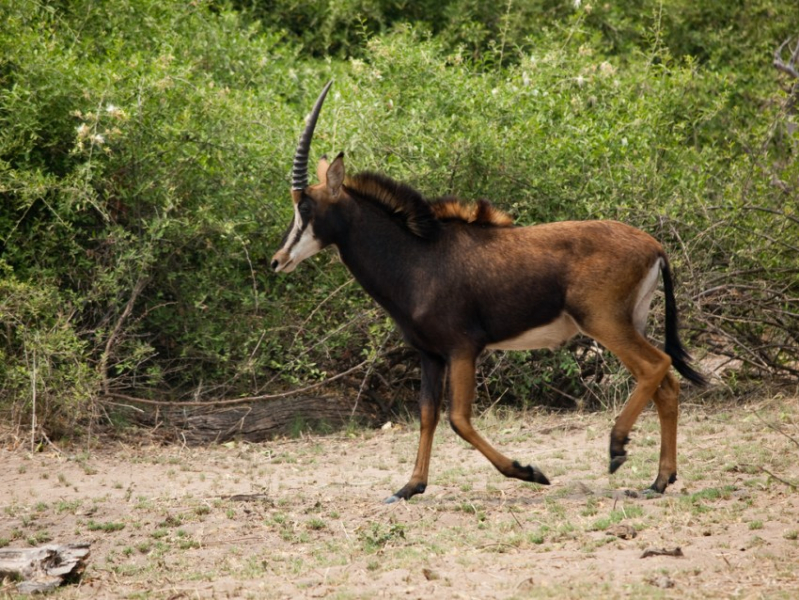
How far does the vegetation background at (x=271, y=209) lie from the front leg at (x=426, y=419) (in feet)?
8.07

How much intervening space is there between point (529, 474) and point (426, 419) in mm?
767

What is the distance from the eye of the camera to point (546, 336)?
24.3ft

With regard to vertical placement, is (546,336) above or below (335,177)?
below

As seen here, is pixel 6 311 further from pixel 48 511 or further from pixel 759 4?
pixel 759 4

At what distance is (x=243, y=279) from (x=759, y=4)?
888cm

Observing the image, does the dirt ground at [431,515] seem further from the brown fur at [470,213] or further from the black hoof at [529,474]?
the brown fur at [470,213]

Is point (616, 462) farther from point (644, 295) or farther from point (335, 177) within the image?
point (335, 177)

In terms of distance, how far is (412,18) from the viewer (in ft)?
50.4

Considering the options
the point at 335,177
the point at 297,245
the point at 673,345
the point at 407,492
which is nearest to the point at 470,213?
the point at 335,177

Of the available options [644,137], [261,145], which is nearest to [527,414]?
[644,137]

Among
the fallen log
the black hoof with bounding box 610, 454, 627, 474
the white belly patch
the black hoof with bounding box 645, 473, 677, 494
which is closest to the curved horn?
the white belly patch

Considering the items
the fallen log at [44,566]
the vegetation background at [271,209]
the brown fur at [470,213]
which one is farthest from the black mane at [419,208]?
the fallen log at [44,566]

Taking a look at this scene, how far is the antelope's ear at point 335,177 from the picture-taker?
25.0 ft

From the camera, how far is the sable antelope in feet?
23.4
